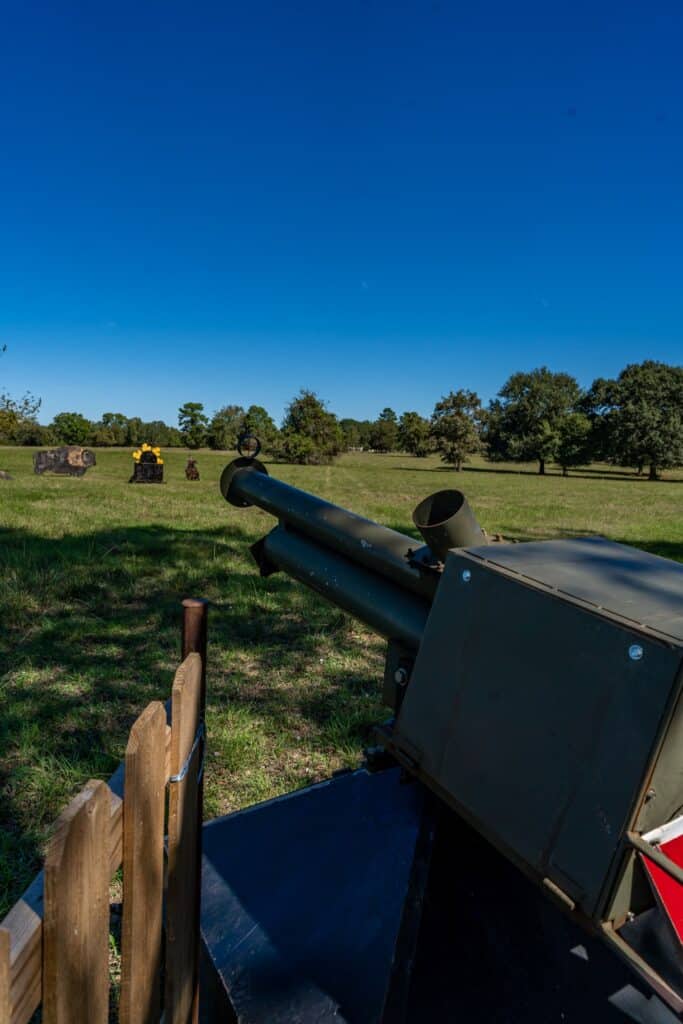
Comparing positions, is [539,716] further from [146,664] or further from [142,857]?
[146,664]

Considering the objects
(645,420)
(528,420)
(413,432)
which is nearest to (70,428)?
(413,432)

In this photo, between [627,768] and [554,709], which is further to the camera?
[554,709]

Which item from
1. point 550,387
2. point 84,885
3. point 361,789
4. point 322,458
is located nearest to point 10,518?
point 361,789

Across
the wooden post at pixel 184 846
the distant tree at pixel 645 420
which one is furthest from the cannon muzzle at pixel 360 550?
the distant tree at pixel 645 420

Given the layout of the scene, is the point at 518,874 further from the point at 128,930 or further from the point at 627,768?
the point at 128,930

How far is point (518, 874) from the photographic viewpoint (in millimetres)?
1657

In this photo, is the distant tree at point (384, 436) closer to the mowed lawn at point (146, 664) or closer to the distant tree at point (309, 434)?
the distant tree at point (309, 434)

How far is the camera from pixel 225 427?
72.9 meters

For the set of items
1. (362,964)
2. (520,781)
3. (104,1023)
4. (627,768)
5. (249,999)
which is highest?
(627,768)

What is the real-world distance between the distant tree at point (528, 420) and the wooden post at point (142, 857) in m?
53.5

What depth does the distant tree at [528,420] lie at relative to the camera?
53.5m

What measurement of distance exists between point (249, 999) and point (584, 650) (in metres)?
1.32

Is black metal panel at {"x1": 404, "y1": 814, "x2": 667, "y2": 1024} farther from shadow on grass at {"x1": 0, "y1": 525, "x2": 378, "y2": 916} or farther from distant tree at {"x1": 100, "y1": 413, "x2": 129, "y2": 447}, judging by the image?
distant tree at {"x1": 100, "y1": 413, "x2": 129, "y2": 447}

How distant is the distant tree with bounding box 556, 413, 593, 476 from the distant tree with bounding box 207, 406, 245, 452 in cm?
3342
